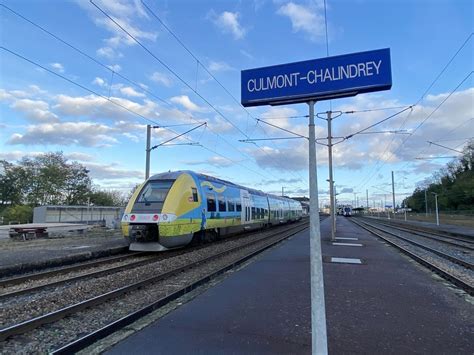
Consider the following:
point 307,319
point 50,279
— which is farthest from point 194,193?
point 307,319

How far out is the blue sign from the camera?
11.1 feet

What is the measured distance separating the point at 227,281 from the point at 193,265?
276 centimetres

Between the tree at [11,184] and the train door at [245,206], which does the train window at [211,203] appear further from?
the tree at [11,184]

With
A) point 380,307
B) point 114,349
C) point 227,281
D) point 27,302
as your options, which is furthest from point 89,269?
point 380,307

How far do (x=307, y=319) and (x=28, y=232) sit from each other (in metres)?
23.8

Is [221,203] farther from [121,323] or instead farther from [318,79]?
[318,79]

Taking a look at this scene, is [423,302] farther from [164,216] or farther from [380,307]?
[164,216]

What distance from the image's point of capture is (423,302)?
6.98 meters

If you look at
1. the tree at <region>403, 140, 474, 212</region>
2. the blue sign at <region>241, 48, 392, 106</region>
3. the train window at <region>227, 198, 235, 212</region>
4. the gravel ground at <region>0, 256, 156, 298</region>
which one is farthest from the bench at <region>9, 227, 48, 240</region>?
the tree at <region>403, 140, 474, 212</region>

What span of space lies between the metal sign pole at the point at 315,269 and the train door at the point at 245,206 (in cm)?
1986

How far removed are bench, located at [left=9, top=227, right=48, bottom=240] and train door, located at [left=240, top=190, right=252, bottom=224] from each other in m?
13.6

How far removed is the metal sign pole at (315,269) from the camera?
3337 millimetres

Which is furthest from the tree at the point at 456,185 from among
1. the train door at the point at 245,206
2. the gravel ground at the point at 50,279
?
the gravel ground at the point at 50,279

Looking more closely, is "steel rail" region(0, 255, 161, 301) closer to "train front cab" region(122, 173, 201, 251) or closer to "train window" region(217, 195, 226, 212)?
"train front cab" region(122, 173, 201, 251)
